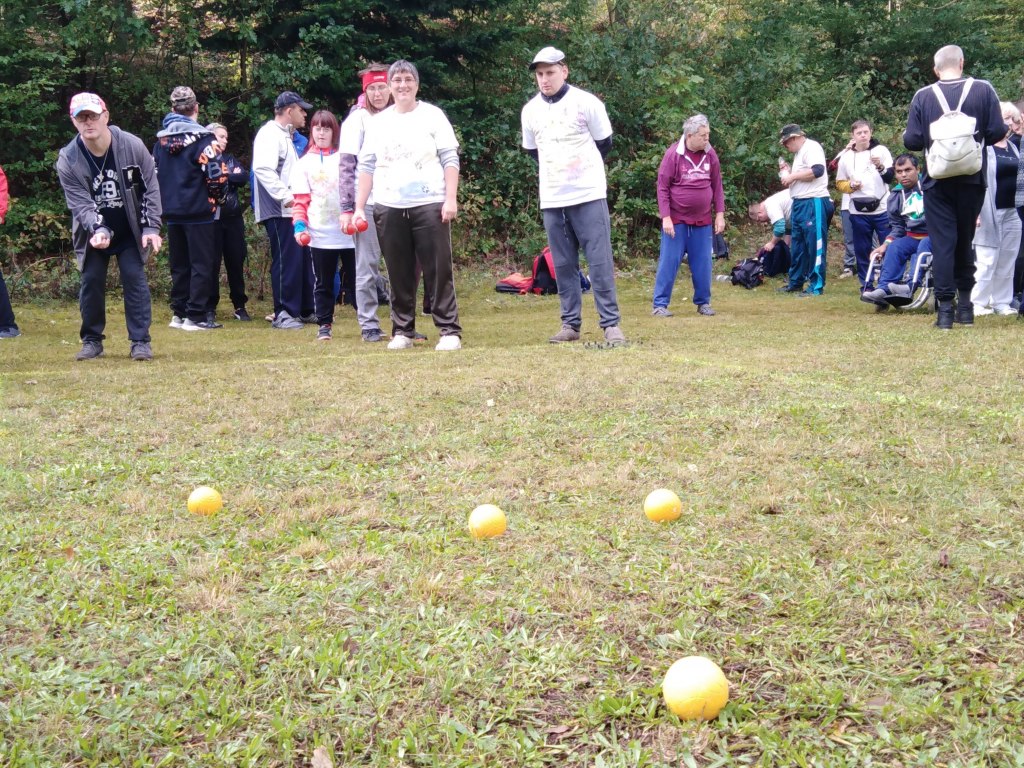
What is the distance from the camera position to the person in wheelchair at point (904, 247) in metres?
8.92

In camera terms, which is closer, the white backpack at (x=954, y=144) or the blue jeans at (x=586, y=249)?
the white backpack at (x=954, y=144)

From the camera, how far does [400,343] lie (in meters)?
7.47

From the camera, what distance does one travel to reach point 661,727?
198 cm

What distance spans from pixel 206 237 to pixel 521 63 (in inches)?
345

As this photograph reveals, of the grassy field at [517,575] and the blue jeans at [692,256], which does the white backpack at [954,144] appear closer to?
the grassy field at [517,575]

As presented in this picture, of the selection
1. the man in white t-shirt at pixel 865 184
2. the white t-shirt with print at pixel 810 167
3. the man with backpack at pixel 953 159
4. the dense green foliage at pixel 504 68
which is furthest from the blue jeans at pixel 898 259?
the dense green foliage at pixel 504 68

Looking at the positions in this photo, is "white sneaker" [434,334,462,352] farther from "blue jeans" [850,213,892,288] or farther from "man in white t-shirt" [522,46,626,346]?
"blue jeans" [850,213,892,288]

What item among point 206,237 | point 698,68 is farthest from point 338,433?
point 698,68

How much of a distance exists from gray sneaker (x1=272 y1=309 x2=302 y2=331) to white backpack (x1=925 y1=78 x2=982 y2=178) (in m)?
5.98

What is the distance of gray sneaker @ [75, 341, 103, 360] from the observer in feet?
23.6

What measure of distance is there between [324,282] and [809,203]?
6221mm

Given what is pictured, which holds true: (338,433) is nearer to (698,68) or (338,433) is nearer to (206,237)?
(206,237)

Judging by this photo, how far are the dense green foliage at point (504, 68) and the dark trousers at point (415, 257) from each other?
678 cm

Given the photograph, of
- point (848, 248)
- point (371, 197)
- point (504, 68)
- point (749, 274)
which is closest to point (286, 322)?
point (371, 197)
